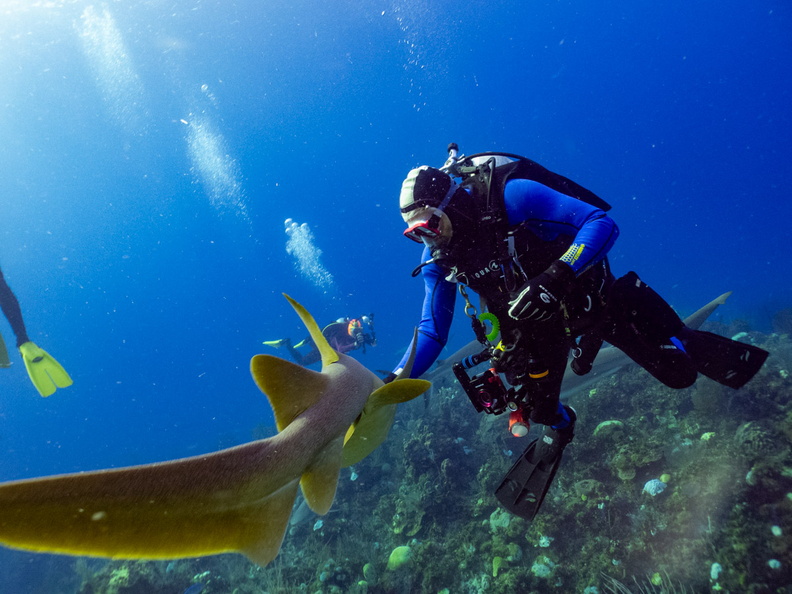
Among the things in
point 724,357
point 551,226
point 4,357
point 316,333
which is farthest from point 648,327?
point 4,357

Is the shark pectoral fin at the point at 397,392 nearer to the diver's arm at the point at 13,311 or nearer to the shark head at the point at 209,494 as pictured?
the shark head at the point at 209,494

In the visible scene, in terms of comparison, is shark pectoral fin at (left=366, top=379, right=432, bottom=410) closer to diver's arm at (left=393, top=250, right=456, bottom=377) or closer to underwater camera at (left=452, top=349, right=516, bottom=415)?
underwater camera at (left=452, top=349, right=516, bottom=415)

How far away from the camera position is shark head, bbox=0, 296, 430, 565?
0.73m

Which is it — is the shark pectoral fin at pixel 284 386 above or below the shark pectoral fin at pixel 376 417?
above

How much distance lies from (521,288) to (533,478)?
210cm

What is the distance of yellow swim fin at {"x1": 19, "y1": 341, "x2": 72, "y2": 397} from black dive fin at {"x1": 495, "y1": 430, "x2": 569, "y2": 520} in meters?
7.81

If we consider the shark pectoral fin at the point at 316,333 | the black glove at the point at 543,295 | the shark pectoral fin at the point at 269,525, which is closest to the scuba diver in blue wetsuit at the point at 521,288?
→ the black glove at the point at 543,295

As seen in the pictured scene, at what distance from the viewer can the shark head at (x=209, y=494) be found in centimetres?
73

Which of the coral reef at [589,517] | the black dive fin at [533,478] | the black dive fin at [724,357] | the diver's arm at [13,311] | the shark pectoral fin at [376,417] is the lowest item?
the coral reef at [589,517]

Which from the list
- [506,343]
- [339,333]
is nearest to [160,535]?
[506,343]

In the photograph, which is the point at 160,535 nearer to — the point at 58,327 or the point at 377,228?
the point at 377,228

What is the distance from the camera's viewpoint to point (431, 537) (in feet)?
20.5

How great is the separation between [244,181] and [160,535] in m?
115

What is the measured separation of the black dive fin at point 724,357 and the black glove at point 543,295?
5.72 ft
